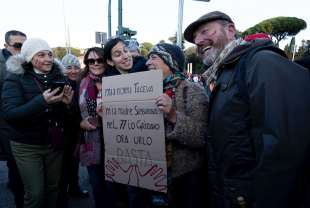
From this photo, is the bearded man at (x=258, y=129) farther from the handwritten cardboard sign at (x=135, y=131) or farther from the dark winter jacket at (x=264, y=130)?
the handwritten cardboard sign at (x=135, y=131)

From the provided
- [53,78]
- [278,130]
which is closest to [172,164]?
[278,130]

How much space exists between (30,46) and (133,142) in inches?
53.5

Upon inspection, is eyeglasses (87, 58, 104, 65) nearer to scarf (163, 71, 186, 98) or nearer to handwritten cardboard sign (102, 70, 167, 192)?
handwritten cardboard sign (102, 70, 167, 192)

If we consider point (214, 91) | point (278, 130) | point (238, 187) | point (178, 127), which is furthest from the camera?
point (178, 127)

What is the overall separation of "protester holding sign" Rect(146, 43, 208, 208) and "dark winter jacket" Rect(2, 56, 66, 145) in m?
1.12

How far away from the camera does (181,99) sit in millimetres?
2242

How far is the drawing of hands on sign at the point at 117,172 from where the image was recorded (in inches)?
96.4

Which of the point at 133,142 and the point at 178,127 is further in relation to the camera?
the point at 133,142

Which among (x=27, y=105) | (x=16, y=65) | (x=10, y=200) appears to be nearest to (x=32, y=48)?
(x=16, y=65)

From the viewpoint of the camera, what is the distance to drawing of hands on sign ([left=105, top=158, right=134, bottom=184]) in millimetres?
2449

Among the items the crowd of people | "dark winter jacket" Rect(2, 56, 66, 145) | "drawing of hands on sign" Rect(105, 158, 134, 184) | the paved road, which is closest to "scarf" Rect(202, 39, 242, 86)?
the crowd of people

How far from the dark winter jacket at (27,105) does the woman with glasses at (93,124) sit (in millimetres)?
280

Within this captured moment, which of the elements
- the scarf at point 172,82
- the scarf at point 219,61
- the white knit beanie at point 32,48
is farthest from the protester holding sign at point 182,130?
the white knit beanie at point 32,48

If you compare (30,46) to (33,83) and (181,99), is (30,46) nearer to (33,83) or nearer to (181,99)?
(33,83)
